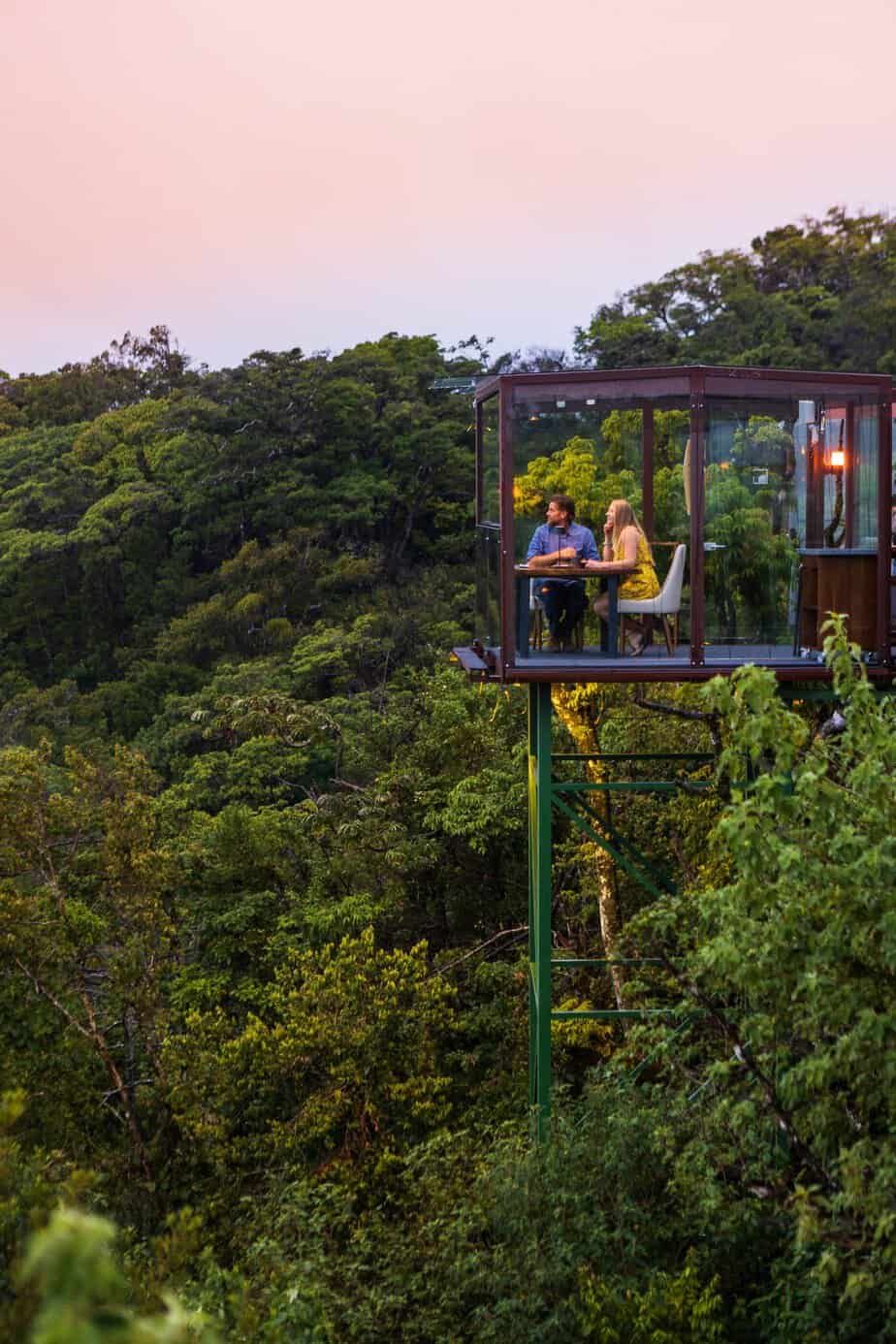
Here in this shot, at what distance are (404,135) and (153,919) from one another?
63.9 ft

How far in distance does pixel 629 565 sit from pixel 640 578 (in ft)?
0.31

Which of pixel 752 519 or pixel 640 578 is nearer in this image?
pixel 752 519

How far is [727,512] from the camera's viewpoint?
28.1 feet

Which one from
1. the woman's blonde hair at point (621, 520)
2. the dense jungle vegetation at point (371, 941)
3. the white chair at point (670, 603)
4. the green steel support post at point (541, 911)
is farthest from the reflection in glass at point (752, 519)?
the green steel support post at point (541, 911)

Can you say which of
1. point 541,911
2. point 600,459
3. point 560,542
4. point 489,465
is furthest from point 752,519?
point 541,911

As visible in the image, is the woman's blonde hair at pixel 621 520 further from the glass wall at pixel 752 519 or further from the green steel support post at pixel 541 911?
the green steel support post at pixel 541 911

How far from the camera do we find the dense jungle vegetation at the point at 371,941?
18.5 ft

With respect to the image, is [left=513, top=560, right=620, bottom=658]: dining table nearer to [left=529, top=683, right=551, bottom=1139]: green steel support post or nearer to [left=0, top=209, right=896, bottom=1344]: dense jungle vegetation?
[left=529, top=683, right=551, bottom=1139]: green steel support post

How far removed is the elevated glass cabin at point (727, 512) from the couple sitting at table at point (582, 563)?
0.20ft

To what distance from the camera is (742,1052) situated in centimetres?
629

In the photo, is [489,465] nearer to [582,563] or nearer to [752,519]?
[582,563]

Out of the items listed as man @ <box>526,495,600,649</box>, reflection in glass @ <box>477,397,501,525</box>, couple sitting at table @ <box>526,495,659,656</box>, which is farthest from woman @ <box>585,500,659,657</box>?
reflection in glass @ <box>477,397,501,525</box>

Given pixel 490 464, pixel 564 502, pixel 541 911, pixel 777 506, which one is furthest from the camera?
pixel 490 464

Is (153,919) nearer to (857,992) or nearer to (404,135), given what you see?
(857,992)
